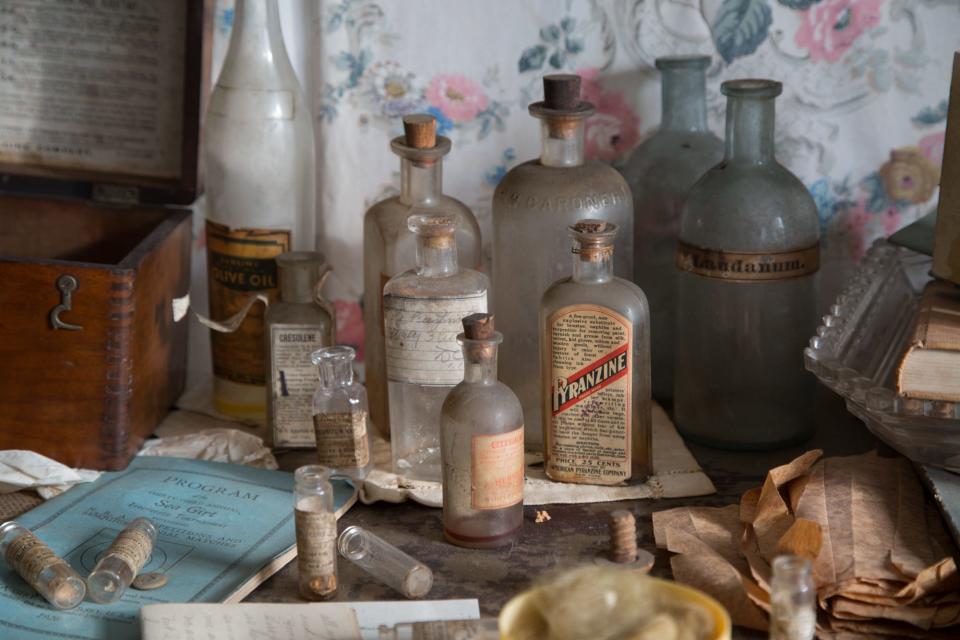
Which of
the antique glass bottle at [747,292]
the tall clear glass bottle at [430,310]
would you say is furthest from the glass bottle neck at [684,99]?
the tall clear glass bottle at [430,310]

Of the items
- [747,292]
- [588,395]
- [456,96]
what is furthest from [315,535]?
[456,96]

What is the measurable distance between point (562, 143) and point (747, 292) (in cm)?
24

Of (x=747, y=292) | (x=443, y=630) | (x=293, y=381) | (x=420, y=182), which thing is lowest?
Answer: (x=443, y=630)

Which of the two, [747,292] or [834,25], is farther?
[834,25]

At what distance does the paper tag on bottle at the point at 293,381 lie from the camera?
1202 mm

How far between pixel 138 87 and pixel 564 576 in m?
0.92

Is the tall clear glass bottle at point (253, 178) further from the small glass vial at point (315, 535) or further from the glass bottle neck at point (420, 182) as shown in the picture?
the small glass vial at point (315, 535)

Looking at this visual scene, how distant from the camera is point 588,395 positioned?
1.08 meters

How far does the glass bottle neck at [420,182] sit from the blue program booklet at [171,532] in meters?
0.30

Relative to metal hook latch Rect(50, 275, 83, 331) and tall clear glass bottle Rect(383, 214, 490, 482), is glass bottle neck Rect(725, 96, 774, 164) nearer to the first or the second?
tall clear glass bottle Rect(383, 214, 490, 482)

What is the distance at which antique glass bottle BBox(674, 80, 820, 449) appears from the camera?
3.74ft

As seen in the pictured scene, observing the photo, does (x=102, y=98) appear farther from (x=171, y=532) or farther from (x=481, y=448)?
(x=481, y=448)

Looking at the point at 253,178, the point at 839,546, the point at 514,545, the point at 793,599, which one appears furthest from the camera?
the point at 253,178

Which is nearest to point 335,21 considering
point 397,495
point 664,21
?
point 664,21
